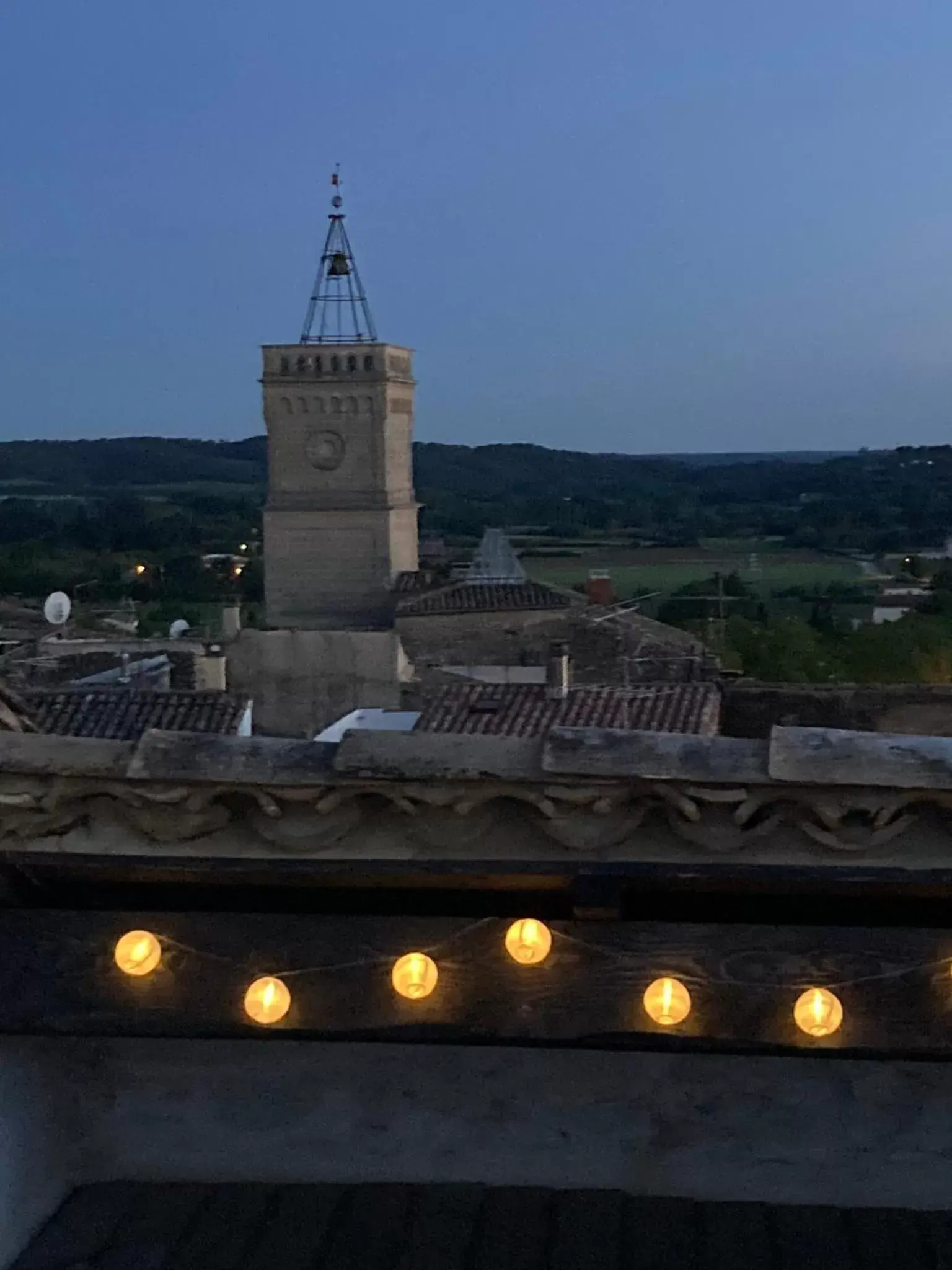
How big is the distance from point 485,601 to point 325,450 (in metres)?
8.46

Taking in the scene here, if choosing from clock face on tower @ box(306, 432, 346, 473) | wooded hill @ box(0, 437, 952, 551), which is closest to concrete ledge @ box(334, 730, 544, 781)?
clock face on tower @ box(306, 432, 346, 473)

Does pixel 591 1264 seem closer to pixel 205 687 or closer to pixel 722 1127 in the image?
pixel 722 1127

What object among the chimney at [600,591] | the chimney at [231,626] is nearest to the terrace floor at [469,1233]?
the chimney at [231,626]

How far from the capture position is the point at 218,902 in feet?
7.55

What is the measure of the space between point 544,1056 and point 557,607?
714 inches

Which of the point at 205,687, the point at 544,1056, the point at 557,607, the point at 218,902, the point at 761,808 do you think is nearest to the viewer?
the point at 761,808

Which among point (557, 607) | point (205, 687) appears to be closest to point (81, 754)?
point (205, 687)

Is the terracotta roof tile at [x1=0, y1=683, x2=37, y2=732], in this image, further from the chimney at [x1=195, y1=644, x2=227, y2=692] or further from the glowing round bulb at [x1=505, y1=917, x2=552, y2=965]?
the chimney at [x1=195, y1=644, x2=227, y2=692]

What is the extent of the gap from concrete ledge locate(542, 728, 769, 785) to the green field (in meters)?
29.4

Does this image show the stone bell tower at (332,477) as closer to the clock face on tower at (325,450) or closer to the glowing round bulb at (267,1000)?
the clock face on tower at (325,450)

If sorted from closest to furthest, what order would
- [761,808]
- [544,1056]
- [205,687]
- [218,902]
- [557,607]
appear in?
[761,808] → [218,902] → [544,1056] → [205,687] → [557,607]

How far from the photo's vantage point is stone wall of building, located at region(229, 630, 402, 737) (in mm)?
15539

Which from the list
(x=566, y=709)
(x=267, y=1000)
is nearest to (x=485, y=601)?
(x=566, y=709)

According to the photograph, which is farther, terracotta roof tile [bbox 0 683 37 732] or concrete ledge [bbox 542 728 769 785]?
terracotta roof tile [bbox 0 683 37 732]
